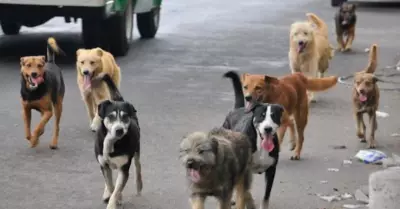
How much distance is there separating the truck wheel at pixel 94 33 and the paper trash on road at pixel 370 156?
295 inches

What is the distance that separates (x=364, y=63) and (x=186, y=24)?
21.1ft

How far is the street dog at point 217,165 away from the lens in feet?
18.9

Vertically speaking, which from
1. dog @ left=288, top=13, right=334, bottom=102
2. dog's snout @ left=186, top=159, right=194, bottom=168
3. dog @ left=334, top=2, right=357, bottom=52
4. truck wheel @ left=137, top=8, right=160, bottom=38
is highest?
dog's snout @ left=186, top=159, right=194, bottom=168

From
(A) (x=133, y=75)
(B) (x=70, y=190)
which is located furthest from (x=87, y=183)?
(A) (x=133, y=75)

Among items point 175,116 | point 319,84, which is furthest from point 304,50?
point 319,84

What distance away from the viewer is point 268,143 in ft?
22.4

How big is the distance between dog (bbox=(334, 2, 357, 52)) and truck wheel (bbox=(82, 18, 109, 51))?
4.81 m

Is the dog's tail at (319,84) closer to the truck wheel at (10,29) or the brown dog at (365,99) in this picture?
the brown dog at (365,99)

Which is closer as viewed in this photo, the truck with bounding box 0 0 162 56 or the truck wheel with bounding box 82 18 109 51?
the truck with bounding box 0 0 162 56

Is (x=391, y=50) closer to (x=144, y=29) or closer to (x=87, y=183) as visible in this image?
Result: (x=144, y=29)

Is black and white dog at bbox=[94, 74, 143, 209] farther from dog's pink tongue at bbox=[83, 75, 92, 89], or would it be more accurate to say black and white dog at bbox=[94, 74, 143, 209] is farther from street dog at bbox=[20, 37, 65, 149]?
dog's pink tongue at bbox=[83, 75, 92, 89]

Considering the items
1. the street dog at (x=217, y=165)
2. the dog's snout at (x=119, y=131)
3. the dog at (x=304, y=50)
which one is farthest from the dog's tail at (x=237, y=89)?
the dog at (x=304, y=50)

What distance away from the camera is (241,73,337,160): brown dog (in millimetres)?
8641

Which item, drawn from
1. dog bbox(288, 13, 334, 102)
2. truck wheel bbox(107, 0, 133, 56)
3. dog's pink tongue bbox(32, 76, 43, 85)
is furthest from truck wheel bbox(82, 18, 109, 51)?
dog's pink tongue bbox(32, 76, 43, 85)
